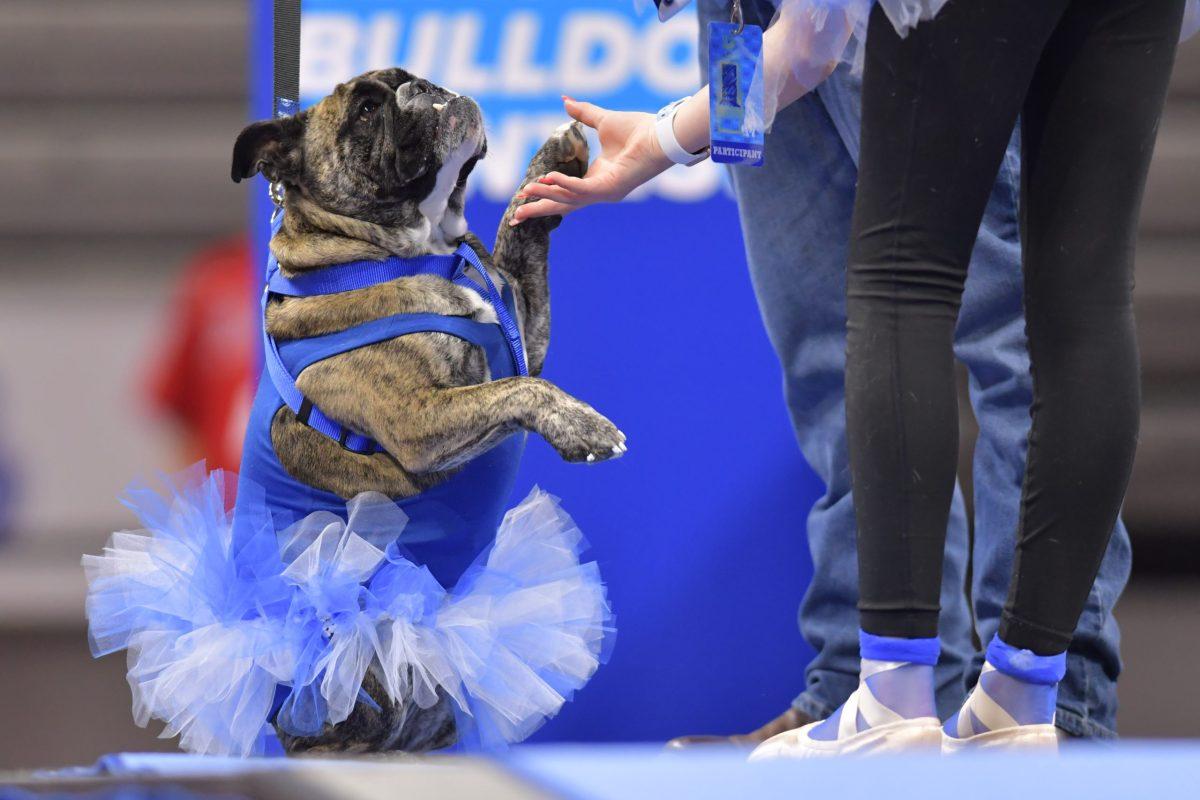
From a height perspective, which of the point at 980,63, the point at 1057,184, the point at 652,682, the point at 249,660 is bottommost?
the point at 652,682

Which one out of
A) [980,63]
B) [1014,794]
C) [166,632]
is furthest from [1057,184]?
[166,632]

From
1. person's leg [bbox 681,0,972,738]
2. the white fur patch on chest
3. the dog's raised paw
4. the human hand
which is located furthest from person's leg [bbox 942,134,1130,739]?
the white fur patch on chest

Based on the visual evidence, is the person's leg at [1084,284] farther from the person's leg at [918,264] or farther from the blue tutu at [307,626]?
the blue tutu at [307,626]

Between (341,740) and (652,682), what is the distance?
1.96 feet

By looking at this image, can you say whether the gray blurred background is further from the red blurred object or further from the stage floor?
the stage floor

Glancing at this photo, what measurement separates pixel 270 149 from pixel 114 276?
211 cm

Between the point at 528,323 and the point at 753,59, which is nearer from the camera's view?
the point at 753,59

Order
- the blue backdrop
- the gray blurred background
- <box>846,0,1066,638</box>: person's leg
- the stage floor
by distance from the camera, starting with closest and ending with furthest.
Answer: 1. the stage floor
2. <box>846,0,1066,638</box>: person's leg
3. the blue backdrop
4. the gray blurred background

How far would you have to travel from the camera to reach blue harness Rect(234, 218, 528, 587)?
6.13 ft

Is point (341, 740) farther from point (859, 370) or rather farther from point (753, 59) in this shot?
point (753, 59)

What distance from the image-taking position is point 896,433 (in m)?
1.41

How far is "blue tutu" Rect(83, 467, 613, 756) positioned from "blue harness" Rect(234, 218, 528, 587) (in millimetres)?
28

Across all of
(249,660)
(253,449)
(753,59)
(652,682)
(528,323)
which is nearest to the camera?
(753,59)

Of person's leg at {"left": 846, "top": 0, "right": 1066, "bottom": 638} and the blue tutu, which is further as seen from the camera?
the blue tutu
